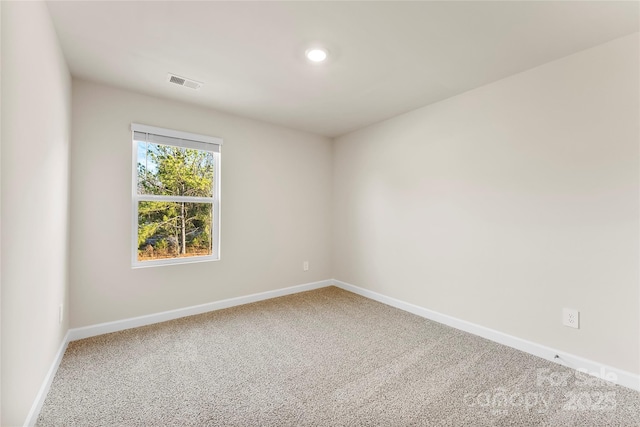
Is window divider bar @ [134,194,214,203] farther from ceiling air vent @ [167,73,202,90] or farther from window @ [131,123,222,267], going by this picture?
ceiling air vent @ [167,73,202,90]

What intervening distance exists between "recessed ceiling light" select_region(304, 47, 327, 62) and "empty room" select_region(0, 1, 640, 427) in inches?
0.5

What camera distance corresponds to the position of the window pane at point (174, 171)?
297cm

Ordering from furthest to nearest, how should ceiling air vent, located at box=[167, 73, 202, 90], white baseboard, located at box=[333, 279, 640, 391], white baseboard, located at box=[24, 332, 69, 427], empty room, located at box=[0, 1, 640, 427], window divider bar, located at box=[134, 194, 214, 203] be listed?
window divider bar, located at box=[134, 194, 214, 203] < ceiling air vent, located at box=[167, 73, 202, 90] < white baseboard, located at box=[333, 279, 640, 391] < empty room, located at box=[0, 1, 640, 427] < white baseboard, located at box=[24, 332, 69, 427]

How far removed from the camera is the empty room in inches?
65.5

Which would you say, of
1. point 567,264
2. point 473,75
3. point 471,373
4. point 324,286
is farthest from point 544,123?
point 324,286

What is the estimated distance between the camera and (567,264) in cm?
219

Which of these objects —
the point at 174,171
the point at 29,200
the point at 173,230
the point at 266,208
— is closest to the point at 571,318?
the point at 266,208

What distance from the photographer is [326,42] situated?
79.9 inches

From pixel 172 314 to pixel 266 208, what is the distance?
5.23 feet

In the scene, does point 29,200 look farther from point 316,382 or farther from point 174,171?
point 316,382

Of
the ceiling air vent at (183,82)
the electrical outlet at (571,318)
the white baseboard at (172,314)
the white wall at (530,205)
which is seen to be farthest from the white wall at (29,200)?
the electrical outlet at (571,318)

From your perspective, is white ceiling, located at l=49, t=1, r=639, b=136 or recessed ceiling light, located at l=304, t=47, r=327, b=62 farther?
recessed ceiling light, located at l=304, t=47, r=327, b=62

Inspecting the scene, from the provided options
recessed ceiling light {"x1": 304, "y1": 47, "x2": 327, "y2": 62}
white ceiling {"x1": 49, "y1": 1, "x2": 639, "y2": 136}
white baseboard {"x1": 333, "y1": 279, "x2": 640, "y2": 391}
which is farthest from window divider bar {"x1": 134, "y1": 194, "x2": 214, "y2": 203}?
white baseboard {"x1": 333, "y1": 279, "x2": 640, "y2": 391}

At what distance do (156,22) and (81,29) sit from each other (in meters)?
0.54
